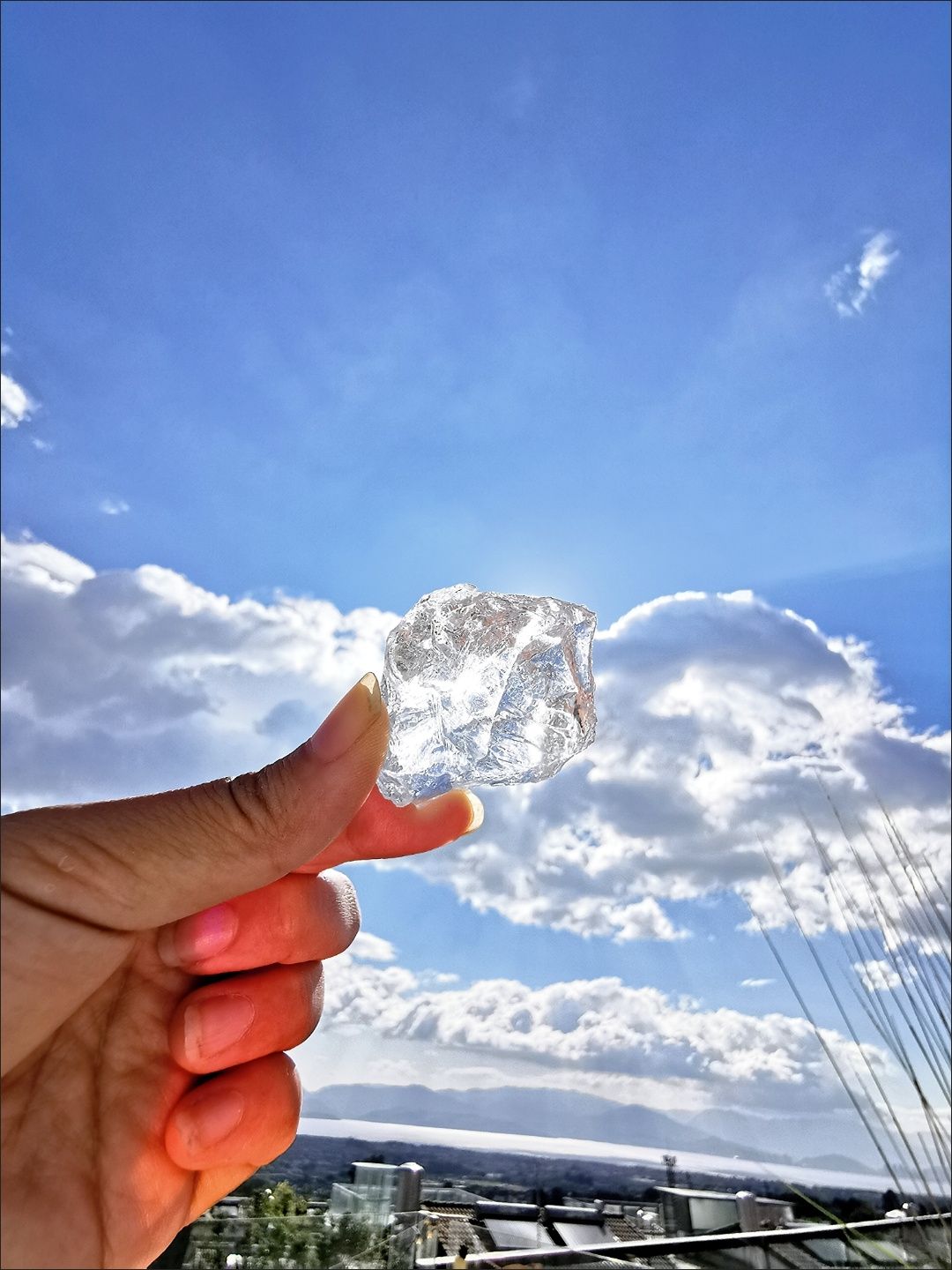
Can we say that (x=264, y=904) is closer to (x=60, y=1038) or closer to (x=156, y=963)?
(x=156, y=963)

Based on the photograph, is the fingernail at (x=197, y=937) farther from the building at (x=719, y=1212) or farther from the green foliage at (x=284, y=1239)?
the building at (x=719, y=1212)

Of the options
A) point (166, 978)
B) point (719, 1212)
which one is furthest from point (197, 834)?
point (719, 1212)

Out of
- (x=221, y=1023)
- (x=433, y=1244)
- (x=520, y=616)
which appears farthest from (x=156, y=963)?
(x=433, y=1244)

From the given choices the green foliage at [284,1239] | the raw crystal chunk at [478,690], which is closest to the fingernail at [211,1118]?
the raw crystal chunk at [478,690]

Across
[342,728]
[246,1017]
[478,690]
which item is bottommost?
[246,1017]

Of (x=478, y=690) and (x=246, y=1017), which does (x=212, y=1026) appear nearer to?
(x=246, y=1017)

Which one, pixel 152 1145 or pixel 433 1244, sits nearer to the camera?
pixel 152 1145

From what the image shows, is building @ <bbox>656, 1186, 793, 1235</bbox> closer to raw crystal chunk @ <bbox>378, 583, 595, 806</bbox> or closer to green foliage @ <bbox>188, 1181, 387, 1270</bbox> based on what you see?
green foliage @ <bbox>188, 1181, 387, 1270</bbox>
